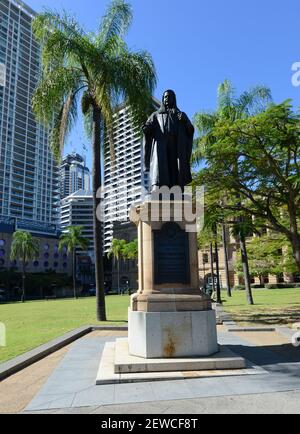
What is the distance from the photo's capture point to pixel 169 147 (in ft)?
30.9

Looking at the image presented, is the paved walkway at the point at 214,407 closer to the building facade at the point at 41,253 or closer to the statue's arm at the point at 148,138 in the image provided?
the statue's arm at the point at 148,138

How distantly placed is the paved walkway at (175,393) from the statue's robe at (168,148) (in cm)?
434

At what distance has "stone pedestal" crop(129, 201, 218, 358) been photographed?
755 centimetres

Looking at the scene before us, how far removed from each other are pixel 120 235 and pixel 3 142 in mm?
51303

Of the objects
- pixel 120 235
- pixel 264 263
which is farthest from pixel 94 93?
pixel 120 235

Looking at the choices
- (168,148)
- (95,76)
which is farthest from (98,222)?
(168,148)

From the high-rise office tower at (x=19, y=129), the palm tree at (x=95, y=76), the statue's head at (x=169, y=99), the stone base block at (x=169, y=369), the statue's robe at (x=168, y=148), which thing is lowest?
the stone base block at (x=169, y=369)

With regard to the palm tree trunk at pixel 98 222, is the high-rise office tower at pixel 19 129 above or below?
above

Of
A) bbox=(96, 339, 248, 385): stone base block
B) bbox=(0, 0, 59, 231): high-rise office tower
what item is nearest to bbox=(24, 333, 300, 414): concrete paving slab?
bbox=(96, 339, 248, 385): stone base block

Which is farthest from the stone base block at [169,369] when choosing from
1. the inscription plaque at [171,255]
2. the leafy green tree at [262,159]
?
the leafy green tree at [262,159]

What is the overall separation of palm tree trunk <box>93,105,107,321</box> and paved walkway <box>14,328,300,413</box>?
30.5 ft

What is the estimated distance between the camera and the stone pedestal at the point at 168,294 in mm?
7555

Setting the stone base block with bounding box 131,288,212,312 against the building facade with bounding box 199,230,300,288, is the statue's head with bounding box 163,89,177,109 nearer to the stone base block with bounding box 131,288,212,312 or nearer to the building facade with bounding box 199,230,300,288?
the stone base block with bounding box 131,288,212,312

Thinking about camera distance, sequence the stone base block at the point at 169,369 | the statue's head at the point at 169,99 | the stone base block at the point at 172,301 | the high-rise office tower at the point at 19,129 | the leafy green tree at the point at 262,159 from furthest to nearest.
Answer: the high-rise office tower at the point at 19,129 → the leafy green tree at the point at 262,159 → the statue's head at the point at 169,99 → the stone base block at the point at 172,301 → the stone base block at the point at 169,369
